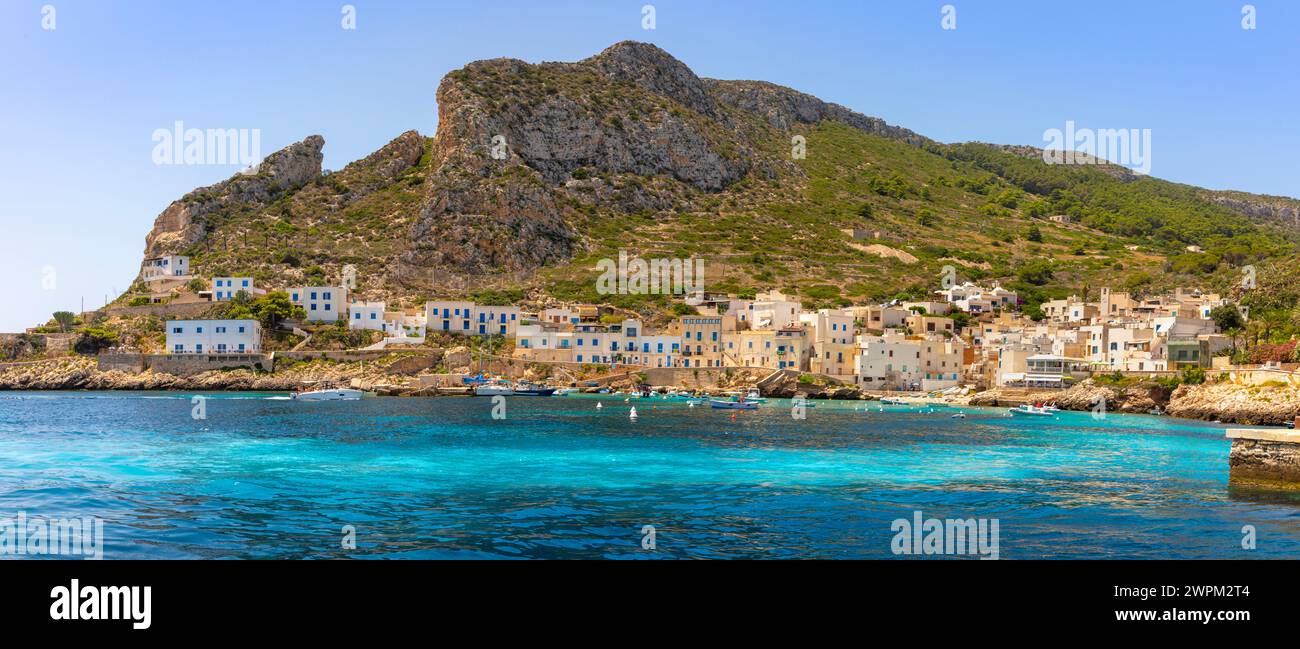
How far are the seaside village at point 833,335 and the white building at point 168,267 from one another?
1189cm

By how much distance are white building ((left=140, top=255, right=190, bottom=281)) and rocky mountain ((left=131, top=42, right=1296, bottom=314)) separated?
12.3 feet

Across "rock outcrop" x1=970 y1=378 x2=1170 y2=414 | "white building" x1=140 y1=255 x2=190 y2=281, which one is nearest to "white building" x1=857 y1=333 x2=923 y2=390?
"rock outcrop" x1=970 y1=378 x2=1170 y2=414

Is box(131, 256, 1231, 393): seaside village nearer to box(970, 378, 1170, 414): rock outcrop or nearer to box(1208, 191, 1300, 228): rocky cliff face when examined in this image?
box(970, 378, 1170, 414): rock outcrop

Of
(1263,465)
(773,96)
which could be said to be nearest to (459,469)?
(1263,465)

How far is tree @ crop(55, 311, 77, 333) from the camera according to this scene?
91.2 metres

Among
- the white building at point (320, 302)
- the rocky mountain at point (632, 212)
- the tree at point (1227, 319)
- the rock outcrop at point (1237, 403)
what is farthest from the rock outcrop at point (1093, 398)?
the white building at point (320, 302)

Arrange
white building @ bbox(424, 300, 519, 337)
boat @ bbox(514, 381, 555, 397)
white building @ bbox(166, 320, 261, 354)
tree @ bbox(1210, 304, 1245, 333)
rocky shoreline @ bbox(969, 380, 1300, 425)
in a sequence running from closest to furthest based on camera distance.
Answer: rocky shoreline @ bbox(969, 380, 1300, 425) < tree @ bbox(1210, 304, 1245, 333) < boat @ bbox(514, 381, 555, 397) < white building @ bbox(166, 320, 261, 354) < white building @ bbox(424, 300, 519, 337)

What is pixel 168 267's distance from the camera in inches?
3959

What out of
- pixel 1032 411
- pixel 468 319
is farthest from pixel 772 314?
pixel 1032 411

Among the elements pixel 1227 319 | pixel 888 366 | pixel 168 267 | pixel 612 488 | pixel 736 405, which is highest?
pixel 168 267

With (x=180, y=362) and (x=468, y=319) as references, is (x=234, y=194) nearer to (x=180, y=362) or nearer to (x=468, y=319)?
(x=180, y=362)

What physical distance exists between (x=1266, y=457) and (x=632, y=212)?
114067mm
